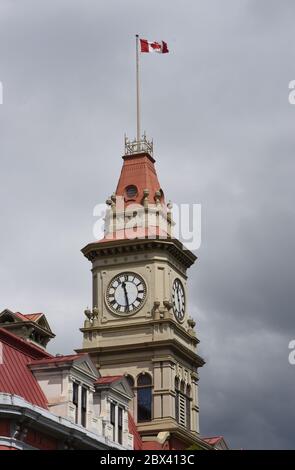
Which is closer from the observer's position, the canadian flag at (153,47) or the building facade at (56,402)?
the building facade at (56,402)

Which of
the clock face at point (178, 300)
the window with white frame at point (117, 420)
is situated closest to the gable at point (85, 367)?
the window with white frame at point (117, 420)

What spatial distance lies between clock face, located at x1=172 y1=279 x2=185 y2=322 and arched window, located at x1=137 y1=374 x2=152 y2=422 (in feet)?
17.6

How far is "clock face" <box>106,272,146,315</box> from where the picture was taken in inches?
3105

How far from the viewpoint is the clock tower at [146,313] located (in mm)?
75938

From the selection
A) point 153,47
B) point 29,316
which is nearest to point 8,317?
point 29,316

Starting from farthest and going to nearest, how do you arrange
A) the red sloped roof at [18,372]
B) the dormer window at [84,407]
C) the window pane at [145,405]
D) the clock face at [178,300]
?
the clock face at [178,300] < the window pane at [145,405] < the dormer window at [84,407] < the red sloped roof at [18,372]

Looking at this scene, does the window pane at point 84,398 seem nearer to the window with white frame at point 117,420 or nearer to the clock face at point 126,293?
the window with white frame at point 117,420

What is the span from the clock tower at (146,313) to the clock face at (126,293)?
2.6 inches

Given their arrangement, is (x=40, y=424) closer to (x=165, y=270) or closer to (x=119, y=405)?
(x=119, y=405)

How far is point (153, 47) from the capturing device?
85.9m

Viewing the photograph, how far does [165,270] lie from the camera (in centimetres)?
7906

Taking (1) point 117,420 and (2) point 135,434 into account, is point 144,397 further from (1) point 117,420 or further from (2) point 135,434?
(1) point 117,420

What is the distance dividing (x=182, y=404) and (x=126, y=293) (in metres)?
8.14
